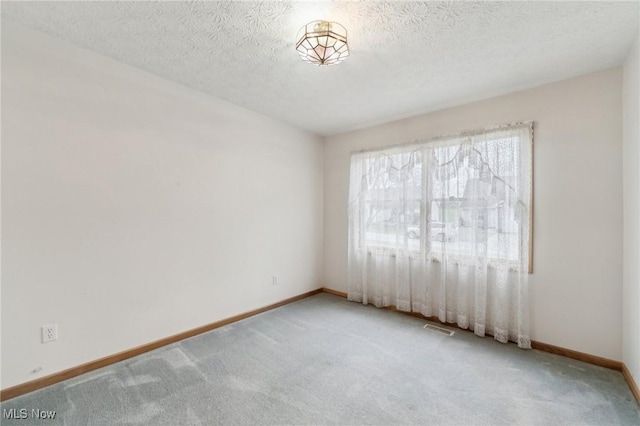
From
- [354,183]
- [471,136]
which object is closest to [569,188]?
[471,136]

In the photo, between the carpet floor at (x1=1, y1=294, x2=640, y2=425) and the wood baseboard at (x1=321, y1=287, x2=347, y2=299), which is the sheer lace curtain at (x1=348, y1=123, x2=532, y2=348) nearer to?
the wood baseboard at (x1=321, y1=287, x2=347, y2=299)

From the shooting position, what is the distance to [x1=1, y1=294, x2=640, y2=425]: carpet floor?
171 centimetres

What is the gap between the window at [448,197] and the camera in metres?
2.68

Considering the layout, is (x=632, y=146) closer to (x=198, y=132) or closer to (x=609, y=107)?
(x=609, y=107)

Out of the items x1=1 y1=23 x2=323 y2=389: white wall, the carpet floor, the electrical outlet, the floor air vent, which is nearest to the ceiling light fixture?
x1=1 y1=23 x2=323 y2=389: white wall

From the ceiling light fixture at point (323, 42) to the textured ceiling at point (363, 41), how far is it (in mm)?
55

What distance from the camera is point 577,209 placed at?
2.42 metres

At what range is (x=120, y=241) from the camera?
2338 millimetres

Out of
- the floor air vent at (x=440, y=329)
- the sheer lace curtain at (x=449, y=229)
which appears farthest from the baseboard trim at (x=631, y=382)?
the floor air vent at (x=440, y=329)

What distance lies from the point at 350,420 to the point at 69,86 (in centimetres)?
313

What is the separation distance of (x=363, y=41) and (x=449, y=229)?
215 cm

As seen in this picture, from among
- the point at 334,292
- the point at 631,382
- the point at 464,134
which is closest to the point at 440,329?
the point at 631,382

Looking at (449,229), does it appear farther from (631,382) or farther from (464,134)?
(631,382)

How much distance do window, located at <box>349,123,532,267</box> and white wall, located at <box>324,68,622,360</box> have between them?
0.49ft
